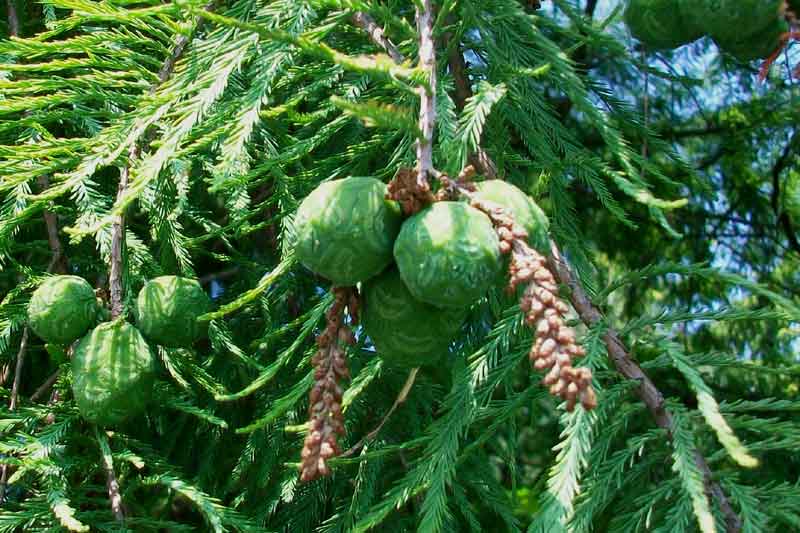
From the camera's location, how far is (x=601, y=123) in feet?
3.99

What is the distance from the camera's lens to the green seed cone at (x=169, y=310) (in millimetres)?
1679

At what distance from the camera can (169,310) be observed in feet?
5.50

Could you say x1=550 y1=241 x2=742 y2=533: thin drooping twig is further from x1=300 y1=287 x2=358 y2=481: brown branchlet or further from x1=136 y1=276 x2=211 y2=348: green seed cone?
x1=136 y1=276 x2=211 y2=348: green seed cone

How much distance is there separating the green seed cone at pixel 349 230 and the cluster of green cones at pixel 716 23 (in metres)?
0.95

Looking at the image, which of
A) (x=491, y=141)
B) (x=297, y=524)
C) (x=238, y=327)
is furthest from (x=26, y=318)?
(x=491, y=141)

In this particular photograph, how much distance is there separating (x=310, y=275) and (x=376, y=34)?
899 mm

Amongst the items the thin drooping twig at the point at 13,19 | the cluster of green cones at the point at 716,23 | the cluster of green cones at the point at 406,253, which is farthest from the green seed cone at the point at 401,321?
the thin drooping twig at the point at 13,19

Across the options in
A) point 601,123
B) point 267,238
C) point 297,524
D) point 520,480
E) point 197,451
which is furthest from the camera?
point 520,480

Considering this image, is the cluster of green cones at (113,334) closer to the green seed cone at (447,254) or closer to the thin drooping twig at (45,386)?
the thin drooping twig at (45,386)

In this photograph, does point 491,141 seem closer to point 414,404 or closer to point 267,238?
point 414,404

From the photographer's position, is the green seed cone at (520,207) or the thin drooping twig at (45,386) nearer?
the green seed cone at (520,207)

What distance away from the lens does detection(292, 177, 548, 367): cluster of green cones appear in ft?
3.34

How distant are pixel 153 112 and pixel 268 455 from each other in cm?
93

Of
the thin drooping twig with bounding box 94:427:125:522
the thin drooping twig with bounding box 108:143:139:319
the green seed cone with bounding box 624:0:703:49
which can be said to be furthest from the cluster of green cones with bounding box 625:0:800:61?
the thin drooping twig with bounding box 94:427:125:522
